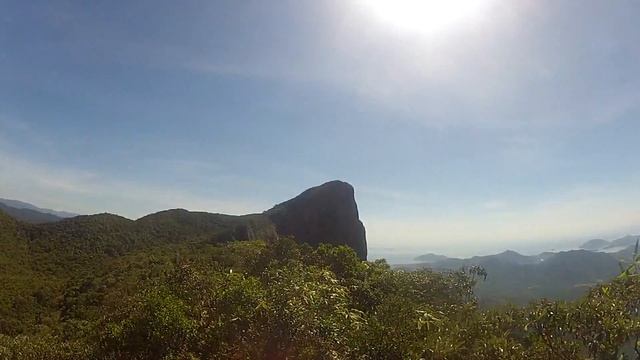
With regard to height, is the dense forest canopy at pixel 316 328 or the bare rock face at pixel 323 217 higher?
the bare rock face at pixel 323 217

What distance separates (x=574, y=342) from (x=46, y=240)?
219 feet

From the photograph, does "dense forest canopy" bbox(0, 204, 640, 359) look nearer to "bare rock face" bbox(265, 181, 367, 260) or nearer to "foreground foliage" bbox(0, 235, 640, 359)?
"foreground foliage" bbox(0, 235, 640, 359)

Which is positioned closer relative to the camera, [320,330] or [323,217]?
[320,330]

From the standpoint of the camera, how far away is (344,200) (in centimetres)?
9581

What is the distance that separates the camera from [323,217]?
90938mm

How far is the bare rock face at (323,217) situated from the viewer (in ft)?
287

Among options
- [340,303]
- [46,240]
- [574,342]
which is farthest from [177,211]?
[574,342]

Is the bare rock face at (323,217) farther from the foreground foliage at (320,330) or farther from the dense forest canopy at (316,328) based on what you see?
the foreground foliage at (320,330)

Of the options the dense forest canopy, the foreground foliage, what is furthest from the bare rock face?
the foreground foliage

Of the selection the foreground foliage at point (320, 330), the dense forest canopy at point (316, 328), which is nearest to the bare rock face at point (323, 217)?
the dense forest canopy at point (316, 328)

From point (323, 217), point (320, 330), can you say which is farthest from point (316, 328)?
point (323, 217)

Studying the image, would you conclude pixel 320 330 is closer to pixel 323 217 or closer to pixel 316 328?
pixel 316 328

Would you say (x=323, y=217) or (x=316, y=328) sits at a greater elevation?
(x=323, y=217)

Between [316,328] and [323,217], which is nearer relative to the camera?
[316,328]
